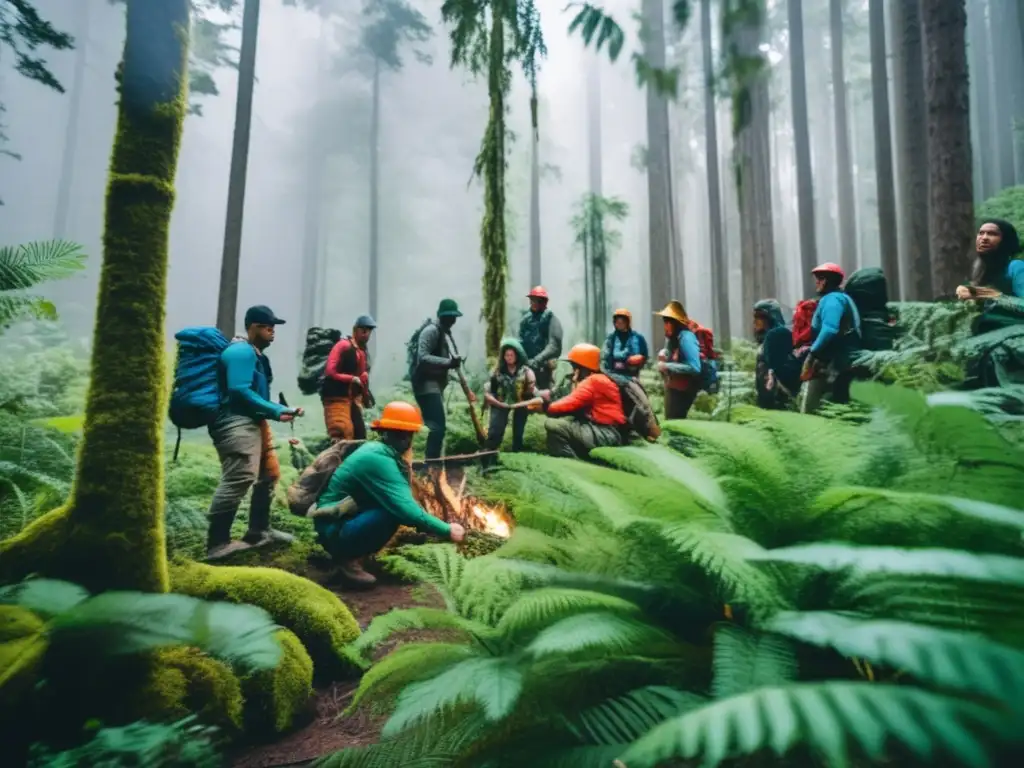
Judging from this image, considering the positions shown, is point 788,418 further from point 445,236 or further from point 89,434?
point 445,236

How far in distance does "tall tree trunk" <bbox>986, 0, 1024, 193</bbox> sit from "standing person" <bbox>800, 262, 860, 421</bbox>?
86.7 ft

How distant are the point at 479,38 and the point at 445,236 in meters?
45.3

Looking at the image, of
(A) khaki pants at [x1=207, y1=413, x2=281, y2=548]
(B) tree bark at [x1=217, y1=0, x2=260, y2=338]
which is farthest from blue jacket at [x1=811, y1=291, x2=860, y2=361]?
(B) tree bark at [x1=217, y1=0, x2=260, y2=338]

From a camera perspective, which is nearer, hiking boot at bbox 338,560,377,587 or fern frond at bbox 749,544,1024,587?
fern frond at bbox 749,544,1024,587

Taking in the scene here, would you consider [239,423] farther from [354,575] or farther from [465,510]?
[465,510]

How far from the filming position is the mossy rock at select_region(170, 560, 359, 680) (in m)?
3.16

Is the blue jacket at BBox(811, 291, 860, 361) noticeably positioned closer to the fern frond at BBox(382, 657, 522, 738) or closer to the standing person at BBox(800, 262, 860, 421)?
the standing person at BBox(800, 262, 860, 421)

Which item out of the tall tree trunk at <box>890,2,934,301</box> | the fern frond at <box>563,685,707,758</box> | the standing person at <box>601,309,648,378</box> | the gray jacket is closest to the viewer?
the fern frond at <box>563,685,707,758</box>

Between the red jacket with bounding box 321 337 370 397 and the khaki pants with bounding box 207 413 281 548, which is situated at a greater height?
the red jacket with bounding box 321 337 370 397

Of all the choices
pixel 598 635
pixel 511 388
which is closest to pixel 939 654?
pixel 598 635

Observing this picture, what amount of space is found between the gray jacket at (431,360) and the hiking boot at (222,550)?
257 centimetres

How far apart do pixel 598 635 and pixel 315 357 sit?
629 centimetres

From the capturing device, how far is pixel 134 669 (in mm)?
2283

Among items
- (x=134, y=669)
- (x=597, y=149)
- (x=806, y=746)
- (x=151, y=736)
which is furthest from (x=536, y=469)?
(x=597, y=149)
